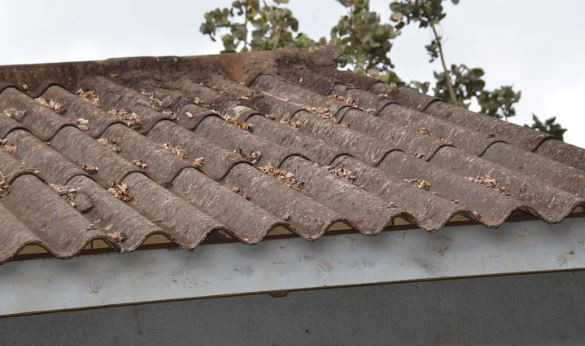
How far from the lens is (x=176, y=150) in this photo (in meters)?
5.47

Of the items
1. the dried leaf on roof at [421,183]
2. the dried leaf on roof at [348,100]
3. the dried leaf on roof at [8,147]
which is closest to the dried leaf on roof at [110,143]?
the dried leaf on roof at [8,147]

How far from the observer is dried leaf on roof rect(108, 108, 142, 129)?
5.96 m

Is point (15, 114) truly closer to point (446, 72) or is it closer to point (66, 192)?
point (66, 192)

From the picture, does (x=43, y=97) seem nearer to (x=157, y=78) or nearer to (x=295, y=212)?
(x=157, y=78)

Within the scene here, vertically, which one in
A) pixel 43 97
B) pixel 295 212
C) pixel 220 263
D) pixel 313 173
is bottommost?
pixel 220 263

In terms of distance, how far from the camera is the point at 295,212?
443 centimetres

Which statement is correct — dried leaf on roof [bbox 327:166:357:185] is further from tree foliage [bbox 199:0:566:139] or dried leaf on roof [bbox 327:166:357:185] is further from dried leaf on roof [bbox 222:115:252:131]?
tree foliage [bbox 199:0:566:139]

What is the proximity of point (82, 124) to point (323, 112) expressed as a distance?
1440 millimetres

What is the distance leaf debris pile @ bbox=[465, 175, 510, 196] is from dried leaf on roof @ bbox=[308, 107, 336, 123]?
1.33 meters

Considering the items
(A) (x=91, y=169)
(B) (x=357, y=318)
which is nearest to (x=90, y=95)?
(A) (x=91, y=169)

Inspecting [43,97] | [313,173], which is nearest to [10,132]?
[43,97]

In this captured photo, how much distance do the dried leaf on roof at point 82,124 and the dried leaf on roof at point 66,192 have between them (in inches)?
46.2

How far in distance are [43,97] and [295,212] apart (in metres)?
2.68

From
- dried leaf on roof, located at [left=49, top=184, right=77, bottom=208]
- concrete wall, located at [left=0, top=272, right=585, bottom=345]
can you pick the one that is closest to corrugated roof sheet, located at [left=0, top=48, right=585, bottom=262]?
dried leaf on roof, located at [left=49, top=184, right=77, bottom=208]
